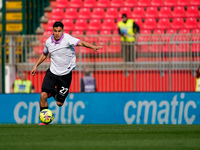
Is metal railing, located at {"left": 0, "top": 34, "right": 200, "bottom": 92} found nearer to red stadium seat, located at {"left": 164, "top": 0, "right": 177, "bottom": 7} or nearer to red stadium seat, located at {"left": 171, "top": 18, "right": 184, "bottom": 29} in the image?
red stadium seat, located at {"left": 171, "top": 18, "right": 184, "bottom": 29}

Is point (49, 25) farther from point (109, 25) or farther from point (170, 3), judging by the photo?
point (170, 3)

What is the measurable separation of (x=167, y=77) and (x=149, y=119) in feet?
6.41

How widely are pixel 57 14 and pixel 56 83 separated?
9794 mm

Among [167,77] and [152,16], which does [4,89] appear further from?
[152,16]

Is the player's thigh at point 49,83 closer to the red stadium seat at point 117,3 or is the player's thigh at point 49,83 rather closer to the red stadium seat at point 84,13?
the red stadium seat at point 84,13

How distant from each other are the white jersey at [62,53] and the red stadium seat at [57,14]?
9581 millimetres

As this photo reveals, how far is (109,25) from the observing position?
18188mm

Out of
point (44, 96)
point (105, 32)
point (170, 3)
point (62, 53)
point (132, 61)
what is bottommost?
point (44, 96)

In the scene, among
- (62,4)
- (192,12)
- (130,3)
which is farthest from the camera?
(62,4)

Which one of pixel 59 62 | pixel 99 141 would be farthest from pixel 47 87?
pixel 99 141

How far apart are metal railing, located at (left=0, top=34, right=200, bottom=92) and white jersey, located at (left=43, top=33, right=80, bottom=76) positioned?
15.0 feet

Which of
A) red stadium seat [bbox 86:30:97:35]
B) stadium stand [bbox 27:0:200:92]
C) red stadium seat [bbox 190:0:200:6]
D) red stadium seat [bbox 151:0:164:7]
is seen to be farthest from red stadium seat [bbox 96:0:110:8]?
red stadium seat [bbox 190:0:200:6]

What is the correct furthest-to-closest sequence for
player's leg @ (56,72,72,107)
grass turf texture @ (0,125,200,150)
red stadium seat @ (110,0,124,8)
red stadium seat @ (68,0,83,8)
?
red stadium seat @ (68,0,83,8), red stadium seat @ (110,0,124,8), player's leg @ (56,72,72,107), grass turf texture @ (0,125,200,150)

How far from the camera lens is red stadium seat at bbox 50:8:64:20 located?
1936 cm
